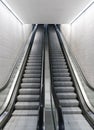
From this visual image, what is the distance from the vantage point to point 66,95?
5.55m

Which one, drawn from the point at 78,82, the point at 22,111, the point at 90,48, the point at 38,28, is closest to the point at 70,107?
the point at 78,82

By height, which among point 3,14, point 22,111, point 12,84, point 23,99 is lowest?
point 22,111

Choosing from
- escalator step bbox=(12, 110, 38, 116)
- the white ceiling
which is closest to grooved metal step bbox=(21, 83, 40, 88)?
escalator step bbox=(12, 110, 38, 116)

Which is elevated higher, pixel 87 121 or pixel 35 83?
pixel 35 83

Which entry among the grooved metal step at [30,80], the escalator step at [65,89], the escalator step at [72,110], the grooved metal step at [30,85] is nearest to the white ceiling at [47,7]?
the grooved metal step at [30,80]

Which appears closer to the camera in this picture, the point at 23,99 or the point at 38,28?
the point at 23,99

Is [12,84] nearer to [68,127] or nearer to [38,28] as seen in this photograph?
[68,127]

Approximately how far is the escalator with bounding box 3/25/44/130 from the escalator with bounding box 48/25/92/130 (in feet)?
2.14

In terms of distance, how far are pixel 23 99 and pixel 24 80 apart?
1.02 m

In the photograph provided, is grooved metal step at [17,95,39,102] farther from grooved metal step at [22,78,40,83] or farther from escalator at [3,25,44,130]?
grooved metal step at [22,78,40,83]

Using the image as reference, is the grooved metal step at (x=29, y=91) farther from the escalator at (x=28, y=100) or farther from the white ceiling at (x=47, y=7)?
the white ceiling at (x=47, y=7)

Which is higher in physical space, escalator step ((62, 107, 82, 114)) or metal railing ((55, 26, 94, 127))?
metal railing ((55, 26, 94, 127))

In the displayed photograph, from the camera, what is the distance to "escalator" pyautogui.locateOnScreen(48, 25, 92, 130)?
4.25 meters

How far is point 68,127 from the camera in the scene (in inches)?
159
